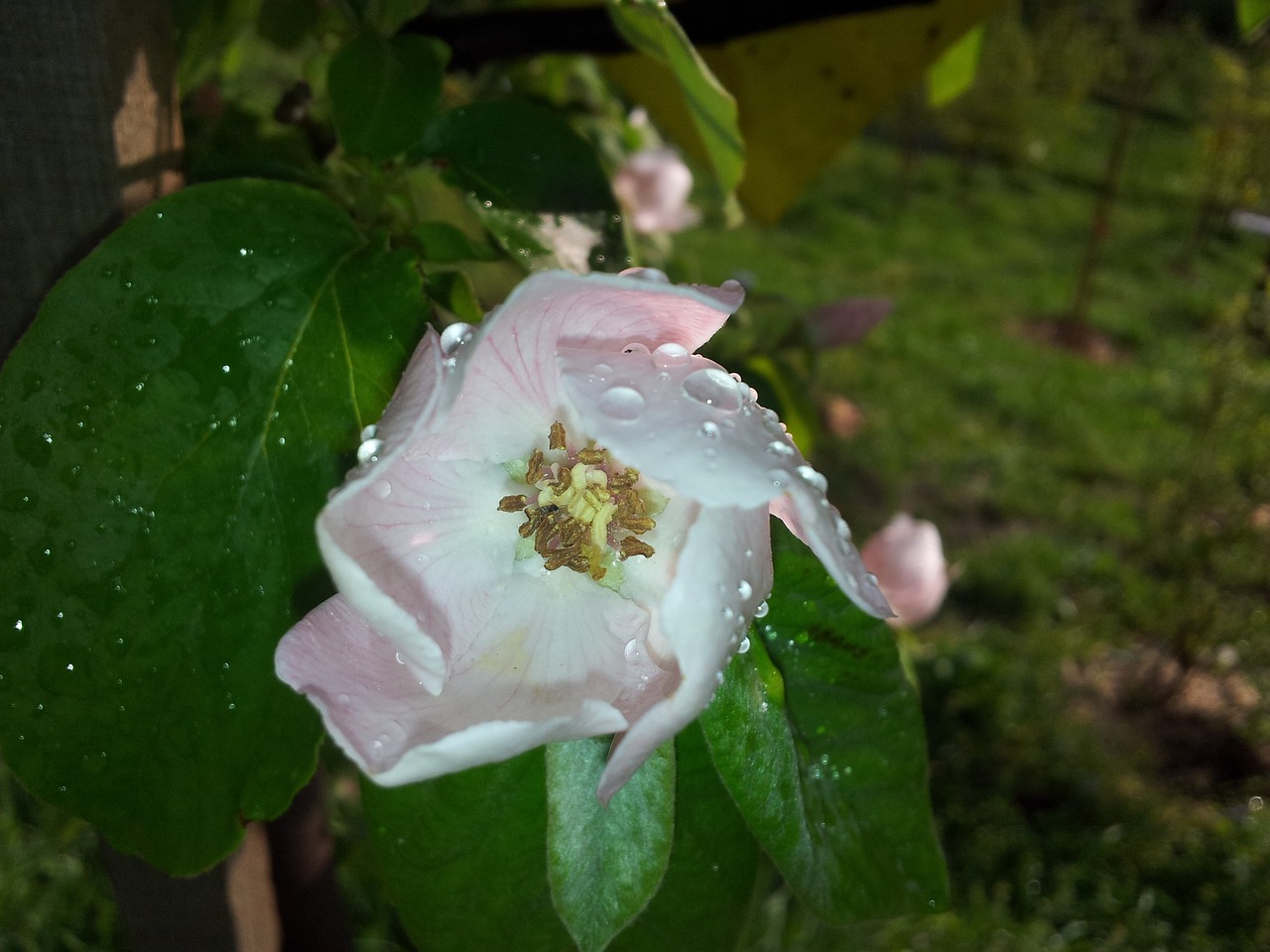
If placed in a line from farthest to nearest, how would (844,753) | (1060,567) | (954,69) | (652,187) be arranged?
(1060,567), (652,187), (954,69), (844,753)

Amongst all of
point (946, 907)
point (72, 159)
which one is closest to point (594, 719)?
point (946, 907)

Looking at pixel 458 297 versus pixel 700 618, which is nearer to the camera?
pixel 700 618

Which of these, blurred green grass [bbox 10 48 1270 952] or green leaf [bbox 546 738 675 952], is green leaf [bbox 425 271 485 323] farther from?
blurred green grass [bbox 10 48 1270 952]

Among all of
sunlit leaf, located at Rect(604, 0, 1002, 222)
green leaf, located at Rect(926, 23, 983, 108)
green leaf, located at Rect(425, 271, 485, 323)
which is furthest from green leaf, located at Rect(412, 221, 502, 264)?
green leaf, located at Rect(926, 23, 983, 108)

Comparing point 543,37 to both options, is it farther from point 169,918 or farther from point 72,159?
point 169,918

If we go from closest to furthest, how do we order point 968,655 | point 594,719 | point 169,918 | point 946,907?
point 594,719
point 946,907
point 169,918
point 968,655

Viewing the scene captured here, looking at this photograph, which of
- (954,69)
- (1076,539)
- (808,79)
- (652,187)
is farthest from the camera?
(1076,539)

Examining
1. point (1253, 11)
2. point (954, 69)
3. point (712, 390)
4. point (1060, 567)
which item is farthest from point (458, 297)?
point (1060, 567)

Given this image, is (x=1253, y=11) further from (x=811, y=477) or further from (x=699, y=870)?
(x=699, y=870)
